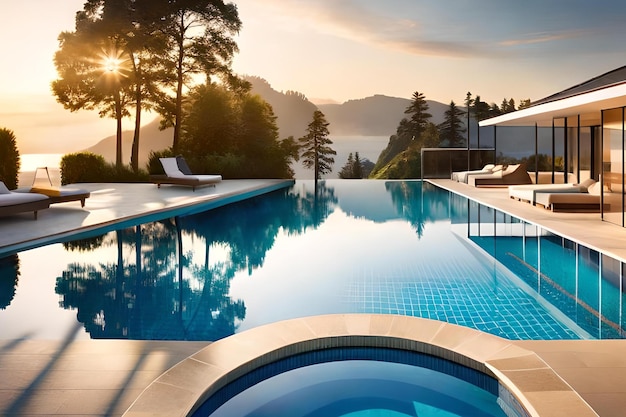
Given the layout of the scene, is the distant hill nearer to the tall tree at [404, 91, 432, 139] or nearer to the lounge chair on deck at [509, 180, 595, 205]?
the tall tree at [404, 91, 432, 139]

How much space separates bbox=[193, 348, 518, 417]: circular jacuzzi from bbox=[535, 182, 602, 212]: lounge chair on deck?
24.4ft

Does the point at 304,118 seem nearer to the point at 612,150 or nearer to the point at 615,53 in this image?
the point at 615,53

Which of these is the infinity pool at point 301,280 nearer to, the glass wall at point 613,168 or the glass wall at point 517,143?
the glass wall at point 613,168

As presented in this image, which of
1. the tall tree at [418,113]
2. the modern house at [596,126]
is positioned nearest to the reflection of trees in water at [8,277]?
the modern house at [596,126]

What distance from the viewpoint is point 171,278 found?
5914 mm

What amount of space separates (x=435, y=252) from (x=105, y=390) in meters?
5.12

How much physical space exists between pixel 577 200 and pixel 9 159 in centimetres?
1335

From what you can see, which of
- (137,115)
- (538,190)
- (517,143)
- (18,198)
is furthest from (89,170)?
(517,143)

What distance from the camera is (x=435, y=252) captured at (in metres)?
7.13

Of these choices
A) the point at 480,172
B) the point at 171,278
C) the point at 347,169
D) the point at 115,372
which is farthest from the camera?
the point at 347,169

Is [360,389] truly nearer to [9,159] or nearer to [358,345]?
[358,345]

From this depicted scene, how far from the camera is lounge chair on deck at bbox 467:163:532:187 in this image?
53.1ft

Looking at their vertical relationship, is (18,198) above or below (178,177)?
below

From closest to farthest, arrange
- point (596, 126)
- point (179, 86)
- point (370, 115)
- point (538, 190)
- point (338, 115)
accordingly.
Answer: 1. point (538, 190)
2. point (596, 126)
3. point (179, 86)
4. point (370, 115)
5. point (338, 115)
